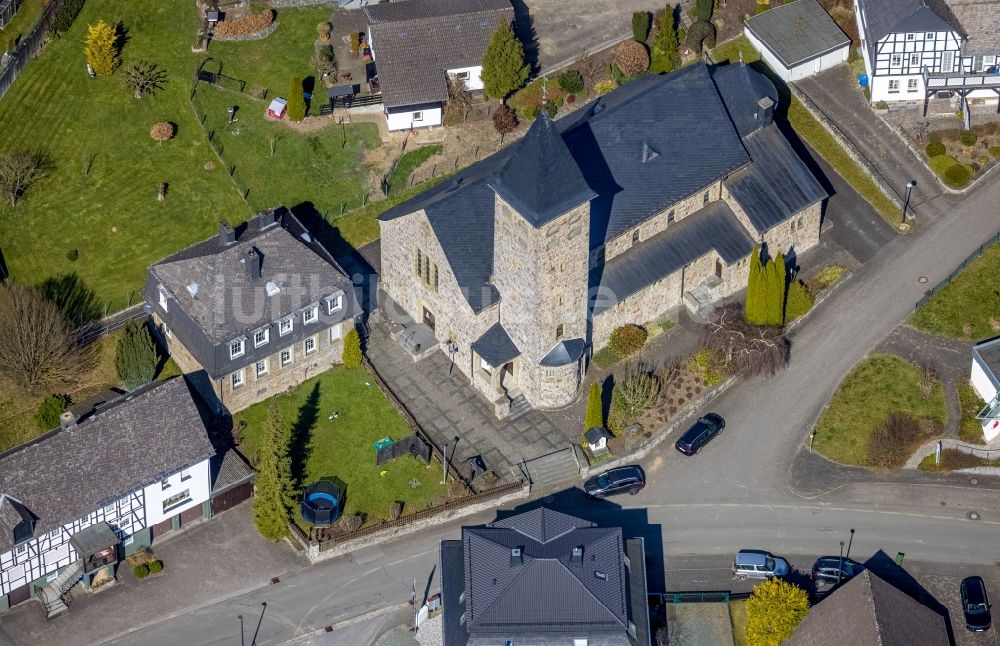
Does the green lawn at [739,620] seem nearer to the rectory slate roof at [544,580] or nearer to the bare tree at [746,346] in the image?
the rectory slate roof at [544,580]

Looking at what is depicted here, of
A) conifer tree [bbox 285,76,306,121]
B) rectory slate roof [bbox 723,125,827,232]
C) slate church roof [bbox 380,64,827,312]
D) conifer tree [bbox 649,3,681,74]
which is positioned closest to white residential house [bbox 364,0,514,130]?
conifer tree [bbox 285,76,306,121]

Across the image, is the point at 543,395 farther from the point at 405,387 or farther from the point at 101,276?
the point at 101,276

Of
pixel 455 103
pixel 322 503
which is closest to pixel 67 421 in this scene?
pixel 322 503

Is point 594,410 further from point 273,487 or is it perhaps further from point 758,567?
point 273,487

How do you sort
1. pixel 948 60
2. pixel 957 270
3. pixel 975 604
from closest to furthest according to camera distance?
pixel 975 604
pixel 957 270
pixel 948 60

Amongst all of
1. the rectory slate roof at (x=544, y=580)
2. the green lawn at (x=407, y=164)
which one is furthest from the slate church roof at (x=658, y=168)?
the rectory slate roof at (x=544, y=580)

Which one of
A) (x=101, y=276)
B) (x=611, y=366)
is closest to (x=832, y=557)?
(x=611, y=366)

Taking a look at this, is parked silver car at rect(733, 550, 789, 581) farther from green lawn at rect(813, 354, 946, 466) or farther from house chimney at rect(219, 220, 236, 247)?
house chimney at rect(219, 220, 236, 247)
